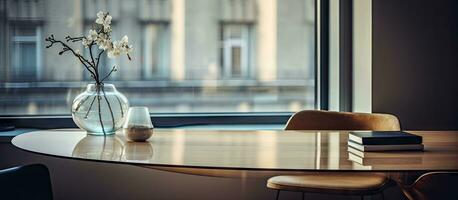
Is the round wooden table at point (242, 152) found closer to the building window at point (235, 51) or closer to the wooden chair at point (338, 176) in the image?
the wooden chair at point (338, 176)

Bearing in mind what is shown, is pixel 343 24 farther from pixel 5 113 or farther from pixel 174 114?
pixel 5 113

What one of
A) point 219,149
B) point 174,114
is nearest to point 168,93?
point 174,114

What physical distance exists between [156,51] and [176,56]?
11cm

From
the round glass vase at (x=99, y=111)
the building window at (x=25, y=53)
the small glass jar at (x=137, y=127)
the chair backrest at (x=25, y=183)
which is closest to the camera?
the chair backrest at (x=25, y=183)

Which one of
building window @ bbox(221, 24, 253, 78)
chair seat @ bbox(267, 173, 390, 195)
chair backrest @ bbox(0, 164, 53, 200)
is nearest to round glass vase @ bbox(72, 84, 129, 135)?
chair backrest @ bbox(0, 164, 53, 200)

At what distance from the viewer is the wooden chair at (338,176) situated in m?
2.28

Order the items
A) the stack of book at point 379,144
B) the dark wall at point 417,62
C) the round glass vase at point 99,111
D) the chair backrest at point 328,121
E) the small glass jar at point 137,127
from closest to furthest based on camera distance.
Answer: the stack of book at point 379,144 < the small glass jar at point 137,127 < the round glass vase at point 99,111 < the chair backrest at point 328,121 < the dark wall at point 417,62

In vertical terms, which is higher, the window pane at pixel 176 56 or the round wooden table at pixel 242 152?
the window pane at pixel 176 56

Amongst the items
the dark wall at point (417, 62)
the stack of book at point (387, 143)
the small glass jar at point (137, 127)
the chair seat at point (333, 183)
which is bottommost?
the chair seat at point (333, 183)

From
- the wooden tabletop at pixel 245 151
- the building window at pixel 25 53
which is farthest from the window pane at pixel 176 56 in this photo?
Result: the wooden tabletop at pixel 245 151

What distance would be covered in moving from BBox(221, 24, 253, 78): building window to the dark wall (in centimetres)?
75

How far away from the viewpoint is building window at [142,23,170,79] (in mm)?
3338

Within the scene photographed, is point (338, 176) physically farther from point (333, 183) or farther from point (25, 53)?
point (25, 53)

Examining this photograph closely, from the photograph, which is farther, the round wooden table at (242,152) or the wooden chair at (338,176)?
the wooden chair at (338,176)
